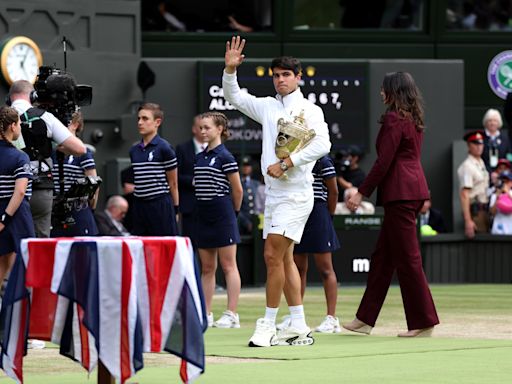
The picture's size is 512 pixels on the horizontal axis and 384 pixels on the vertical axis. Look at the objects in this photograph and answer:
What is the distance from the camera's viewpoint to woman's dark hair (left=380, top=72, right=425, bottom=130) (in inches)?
493

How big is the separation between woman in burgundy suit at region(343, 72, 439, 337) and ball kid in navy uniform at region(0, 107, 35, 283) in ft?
9.00

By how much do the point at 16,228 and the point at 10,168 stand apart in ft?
1.58

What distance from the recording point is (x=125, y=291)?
326 inches

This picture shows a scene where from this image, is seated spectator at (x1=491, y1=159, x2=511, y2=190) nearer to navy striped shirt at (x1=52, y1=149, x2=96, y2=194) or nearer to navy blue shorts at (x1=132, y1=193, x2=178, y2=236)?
navy blue shorts at (x1=132, y1=193, x2=178, y2=236)

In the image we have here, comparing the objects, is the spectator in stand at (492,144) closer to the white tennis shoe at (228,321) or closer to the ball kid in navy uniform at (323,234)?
the white tennis shoe at (228,321)

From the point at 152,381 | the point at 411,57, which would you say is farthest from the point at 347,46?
the point at 152,381

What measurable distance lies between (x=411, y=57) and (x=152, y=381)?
1685 centimetres

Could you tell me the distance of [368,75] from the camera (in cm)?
2280

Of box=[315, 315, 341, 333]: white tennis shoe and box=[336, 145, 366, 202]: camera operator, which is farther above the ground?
box=[336, 145, 366, 202]: camera operator

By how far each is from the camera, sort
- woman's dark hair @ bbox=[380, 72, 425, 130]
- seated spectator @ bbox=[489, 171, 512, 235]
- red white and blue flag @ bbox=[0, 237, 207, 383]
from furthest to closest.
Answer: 1. seated spectator @ bbox=[489, 171, 512, 235]
2. woman's dark hair @ bbox=[380, 72, 425, 130]
3. red white and blue flag @ bbox=[0, 237, 207, 383]

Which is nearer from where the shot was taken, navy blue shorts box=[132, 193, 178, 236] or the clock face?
navy blue shorts box=[132, 193, 178, 236]

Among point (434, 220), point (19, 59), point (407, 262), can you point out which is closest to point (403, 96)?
point (407, 262)

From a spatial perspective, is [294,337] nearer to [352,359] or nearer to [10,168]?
[352,359]

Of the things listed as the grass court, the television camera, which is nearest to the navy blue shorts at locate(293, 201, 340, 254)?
the grass court
